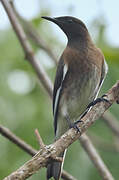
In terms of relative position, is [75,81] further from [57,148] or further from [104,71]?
[57,148]

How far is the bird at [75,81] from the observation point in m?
4.78

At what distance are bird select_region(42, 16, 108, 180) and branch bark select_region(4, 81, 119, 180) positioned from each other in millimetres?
887

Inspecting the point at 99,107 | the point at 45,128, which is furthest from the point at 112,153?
the point at 99,107

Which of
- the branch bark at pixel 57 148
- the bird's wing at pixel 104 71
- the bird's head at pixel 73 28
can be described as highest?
the bird's head at pixel 73 28

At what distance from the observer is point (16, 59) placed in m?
5.83

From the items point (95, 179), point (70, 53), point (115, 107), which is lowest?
point (95, 179)

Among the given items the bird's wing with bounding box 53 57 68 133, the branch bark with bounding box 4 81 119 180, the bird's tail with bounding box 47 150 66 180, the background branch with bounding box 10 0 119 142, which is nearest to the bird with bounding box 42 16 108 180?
the bird's wing with bounding box 53 57 68 133

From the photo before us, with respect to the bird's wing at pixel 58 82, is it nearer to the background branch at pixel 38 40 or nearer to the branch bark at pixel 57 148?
the background branch at pixel 38 40

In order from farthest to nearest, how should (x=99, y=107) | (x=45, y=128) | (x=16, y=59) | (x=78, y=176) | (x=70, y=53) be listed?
1. (x=16, y=59)
2. (x=45, y=128)
3. (x=70, y=53)
4. (x=78, y=176)
5. (x=99, y=107)

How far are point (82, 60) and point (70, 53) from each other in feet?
0.61

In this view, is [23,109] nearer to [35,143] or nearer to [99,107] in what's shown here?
[35,143]

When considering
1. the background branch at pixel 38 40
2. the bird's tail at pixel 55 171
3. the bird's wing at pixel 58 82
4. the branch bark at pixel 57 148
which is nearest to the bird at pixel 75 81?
the bird's wing at pixel 58 82

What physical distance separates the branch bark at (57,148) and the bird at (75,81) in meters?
0.89

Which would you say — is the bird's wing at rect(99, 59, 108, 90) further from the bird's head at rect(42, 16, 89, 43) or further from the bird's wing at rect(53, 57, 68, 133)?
the bird's head at rect(42, 16, 89, 43)
